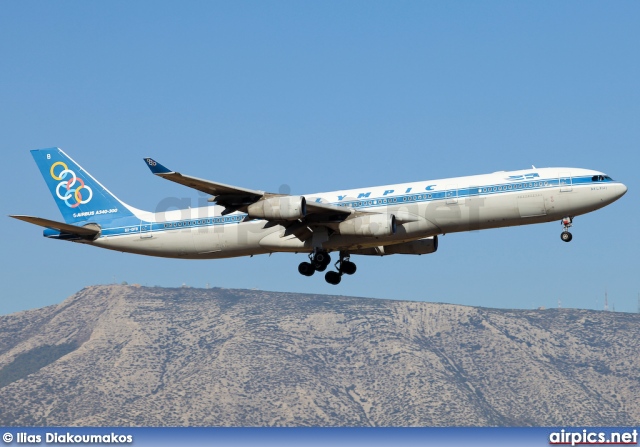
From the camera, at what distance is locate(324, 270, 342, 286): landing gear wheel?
62812 millimetres

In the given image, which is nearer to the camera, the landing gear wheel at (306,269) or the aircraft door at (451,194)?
the aircraft door at (451,194)

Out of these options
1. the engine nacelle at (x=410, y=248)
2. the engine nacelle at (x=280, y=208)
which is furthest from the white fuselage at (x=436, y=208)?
the engine nacelle at (x=410, y=248)

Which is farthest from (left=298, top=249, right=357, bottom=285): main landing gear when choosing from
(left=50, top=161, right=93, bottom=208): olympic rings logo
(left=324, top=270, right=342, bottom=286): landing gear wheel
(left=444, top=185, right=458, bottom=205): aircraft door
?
(left=50, top=161, right=93, bottom=208): olympic rings logo

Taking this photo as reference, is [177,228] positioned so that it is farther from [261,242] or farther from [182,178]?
[182,178]

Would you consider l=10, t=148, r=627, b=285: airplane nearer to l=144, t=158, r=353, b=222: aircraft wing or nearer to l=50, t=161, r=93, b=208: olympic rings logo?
l=144, t=158, r=353, b=222: aircraft wing

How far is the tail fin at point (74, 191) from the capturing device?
63.9 m

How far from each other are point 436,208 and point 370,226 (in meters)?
3.76

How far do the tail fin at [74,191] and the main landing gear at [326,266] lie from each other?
1182cm

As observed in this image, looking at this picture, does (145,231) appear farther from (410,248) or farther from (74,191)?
(410,248)

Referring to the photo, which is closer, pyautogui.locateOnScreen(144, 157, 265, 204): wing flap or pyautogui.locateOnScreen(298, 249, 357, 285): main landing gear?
pyautogui.locateOnScreen(144, 157, 265, 204): wing flap

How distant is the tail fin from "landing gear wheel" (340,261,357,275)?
533 inches

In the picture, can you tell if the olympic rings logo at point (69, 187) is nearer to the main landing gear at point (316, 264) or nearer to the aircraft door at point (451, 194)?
the main landing gear at point (316, 264)

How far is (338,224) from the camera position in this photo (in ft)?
186

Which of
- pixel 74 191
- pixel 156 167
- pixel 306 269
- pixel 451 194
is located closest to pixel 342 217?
pixel 306 269
